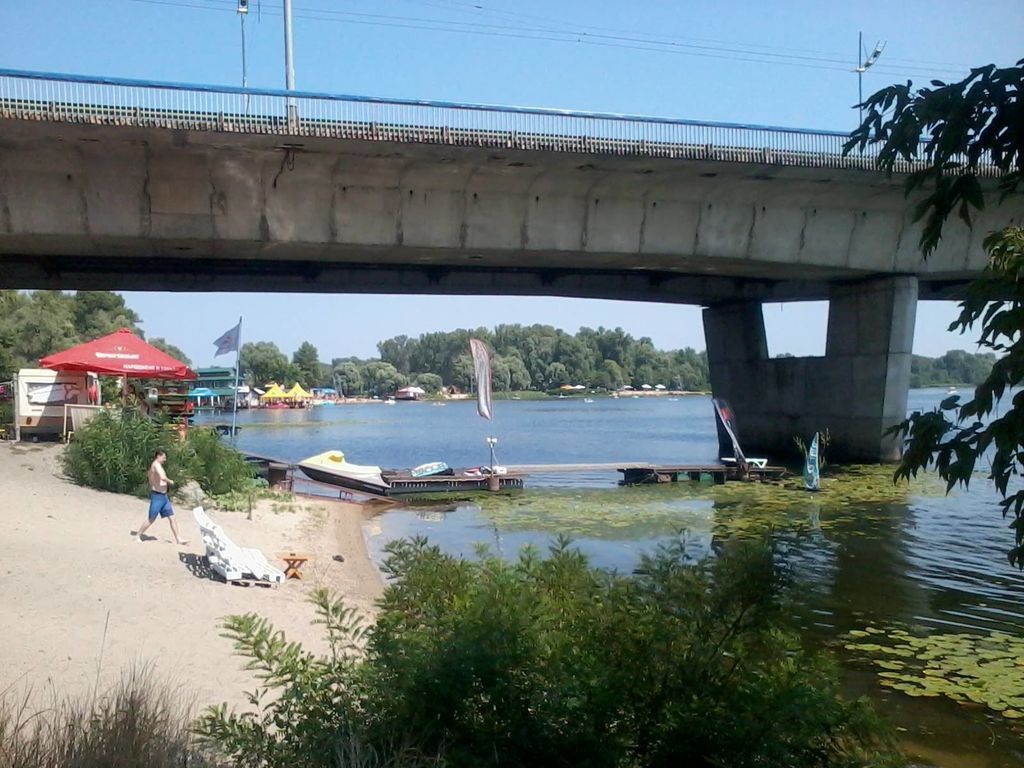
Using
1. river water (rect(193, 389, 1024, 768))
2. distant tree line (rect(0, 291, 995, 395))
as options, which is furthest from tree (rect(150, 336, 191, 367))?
river water (rect(193, 389, 1024, 768))

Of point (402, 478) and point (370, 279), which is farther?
point (370, 279)

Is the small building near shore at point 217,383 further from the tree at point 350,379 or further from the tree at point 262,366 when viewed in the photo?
the tree at point 350,379

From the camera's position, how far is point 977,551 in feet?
57.0

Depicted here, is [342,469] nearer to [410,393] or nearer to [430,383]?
[430,383]

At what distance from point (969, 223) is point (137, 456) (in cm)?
1814

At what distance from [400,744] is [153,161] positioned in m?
19.8

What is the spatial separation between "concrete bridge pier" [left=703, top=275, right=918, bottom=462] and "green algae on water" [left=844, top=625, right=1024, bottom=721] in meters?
20.9

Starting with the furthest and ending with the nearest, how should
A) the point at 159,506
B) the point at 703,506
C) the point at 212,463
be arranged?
the point at 703,506
the point at 212,463
the point at 159,506

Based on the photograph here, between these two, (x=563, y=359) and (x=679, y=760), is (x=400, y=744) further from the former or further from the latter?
(x=563, y=359)

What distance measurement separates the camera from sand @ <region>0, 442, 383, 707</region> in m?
7.80

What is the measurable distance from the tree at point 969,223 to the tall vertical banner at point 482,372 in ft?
85.4

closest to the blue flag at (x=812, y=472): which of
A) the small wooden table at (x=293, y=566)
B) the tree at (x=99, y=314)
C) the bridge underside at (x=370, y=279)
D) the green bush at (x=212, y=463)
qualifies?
the bridge underside at (x=370, y=279)

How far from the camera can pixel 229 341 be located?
1051 inches

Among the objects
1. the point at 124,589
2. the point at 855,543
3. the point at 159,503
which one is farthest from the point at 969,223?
the point at 855,543
